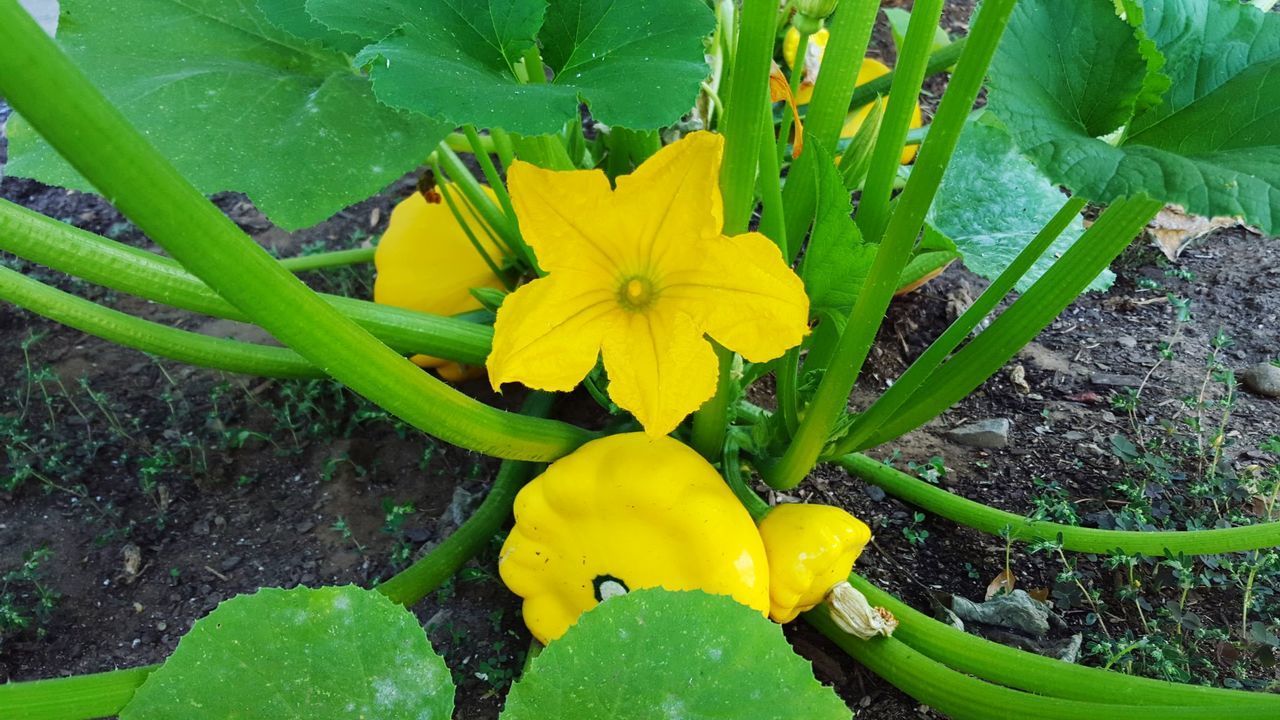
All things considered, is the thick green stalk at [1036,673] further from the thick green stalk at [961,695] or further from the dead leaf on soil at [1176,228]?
the dead leaf on soil at [1176,228]

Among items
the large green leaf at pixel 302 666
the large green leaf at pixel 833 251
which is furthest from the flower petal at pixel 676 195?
the large green leaf at pixel 302 666

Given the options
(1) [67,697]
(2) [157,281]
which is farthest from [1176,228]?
(1) [67,697]

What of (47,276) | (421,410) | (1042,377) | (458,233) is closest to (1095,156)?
(421,410)

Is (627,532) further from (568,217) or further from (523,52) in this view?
(523,52)

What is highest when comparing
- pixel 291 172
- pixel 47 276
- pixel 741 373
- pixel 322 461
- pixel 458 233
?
pixel 291 172

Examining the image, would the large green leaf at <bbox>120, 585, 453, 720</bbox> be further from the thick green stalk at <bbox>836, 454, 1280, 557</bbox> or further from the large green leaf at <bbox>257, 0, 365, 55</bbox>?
the thick green stalk at <bbox>836, 454, 1280, 557</bbox>

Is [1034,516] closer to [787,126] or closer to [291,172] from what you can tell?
[787,126]
